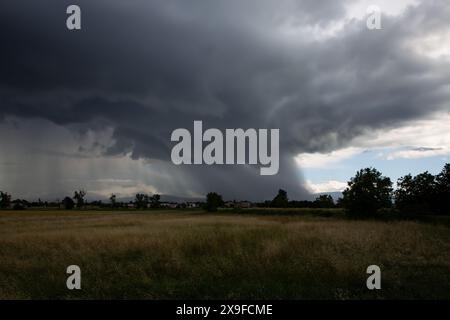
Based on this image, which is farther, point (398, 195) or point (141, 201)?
point (141, 201)

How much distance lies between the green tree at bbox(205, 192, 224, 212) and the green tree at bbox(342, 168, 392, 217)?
6211cm

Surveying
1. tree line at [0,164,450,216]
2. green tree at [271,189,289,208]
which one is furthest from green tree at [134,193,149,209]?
tree line at [0,164,450,216]

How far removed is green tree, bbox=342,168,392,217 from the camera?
53375 millimetres

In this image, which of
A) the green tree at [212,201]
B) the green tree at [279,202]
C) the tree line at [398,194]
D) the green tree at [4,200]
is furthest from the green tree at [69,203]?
the tree line at [398,194]

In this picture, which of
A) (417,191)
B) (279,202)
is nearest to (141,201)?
(279,202)

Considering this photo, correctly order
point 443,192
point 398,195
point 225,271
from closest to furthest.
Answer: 1. point 225,271
2. point 443,192
3. point 398,195

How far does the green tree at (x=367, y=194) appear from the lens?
53.4 meters

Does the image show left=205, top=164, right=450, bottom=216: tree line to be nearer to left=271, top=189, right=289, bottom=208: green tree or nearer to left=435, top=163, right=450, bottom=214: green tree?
left=435, top=163, right=450, bottom=214: green tree

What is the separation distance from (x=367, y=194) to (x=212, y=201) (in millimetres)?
66985

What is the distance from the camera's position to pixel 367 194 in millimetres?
53938

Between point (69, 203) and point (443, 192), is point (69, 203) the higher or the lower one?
the lower one

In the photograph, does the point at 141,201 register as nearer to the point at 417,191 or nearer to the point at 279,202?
the point at 279,202

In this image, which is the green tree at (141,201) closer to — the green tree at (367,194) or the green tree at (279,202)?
the green tree at (279,202)
